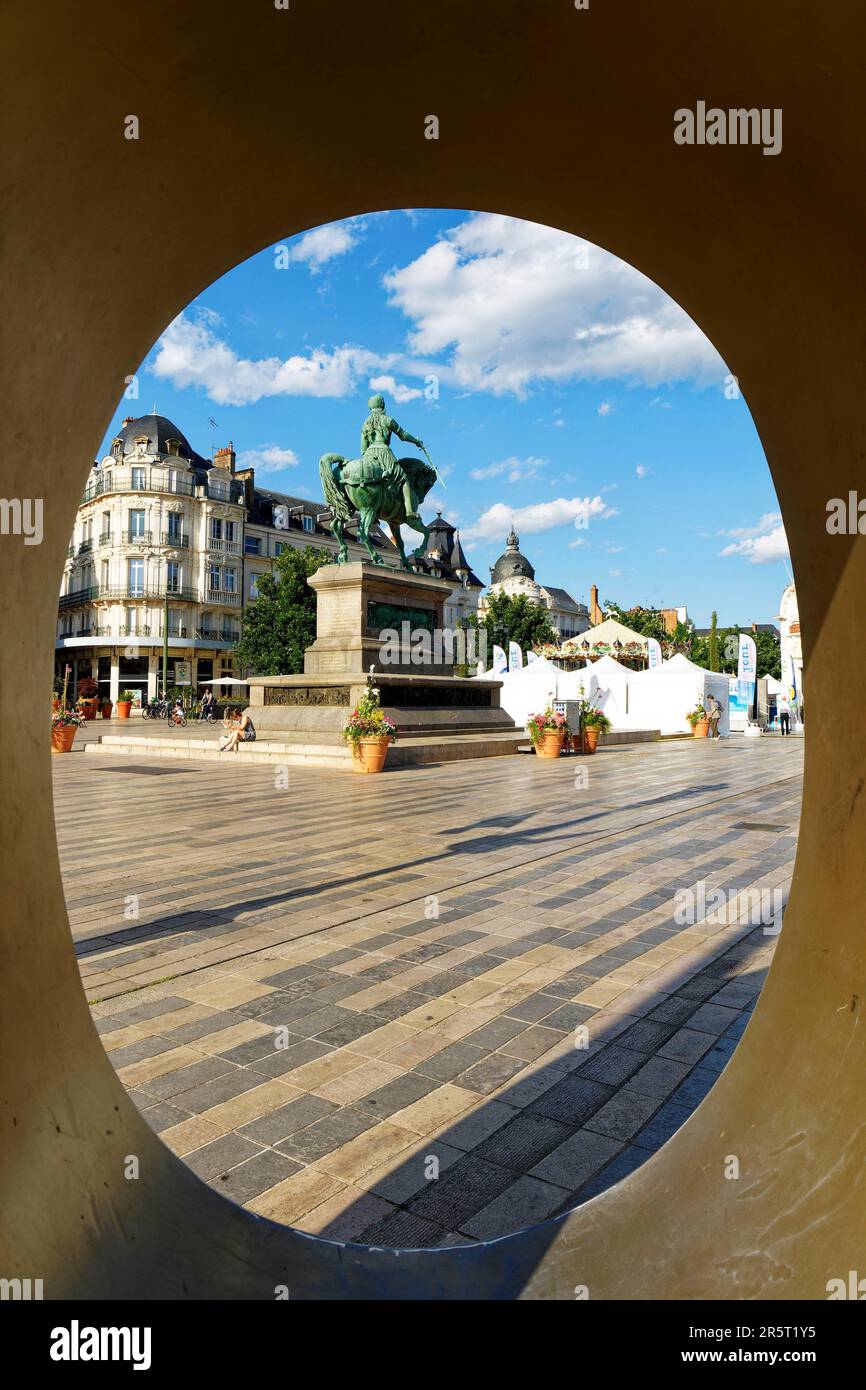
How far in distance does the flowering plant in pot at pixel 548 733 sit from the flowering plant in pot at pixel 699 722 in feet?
48.7

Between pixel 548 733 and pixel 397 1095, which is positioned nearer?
pixel 397 1095

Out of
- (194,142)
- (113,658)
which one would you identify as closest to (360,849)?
(194,142)

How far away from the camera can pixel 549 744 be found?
2117 centimetres

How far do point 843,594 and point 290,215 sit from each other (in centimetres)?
177

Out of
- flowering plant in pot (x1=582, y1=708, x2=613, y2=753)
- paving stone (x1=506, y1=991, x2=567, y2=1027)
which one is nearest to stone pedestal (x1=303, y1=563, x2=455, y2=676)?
flowering plant in pot (x1=582, y1=708, x2=613, y2=753)

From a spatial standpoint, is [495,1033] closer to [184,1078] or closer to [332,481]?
[184,1078]

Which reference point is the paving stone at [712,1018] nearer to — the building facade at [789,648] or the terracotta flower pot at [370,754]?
the terracotta flower pot at [370,754]

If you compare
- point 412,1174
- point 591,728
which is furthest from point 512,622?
point 412,1174

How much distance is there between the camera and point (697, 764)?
20.7 metres

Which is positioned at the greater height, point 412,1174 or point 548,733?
point 548,733

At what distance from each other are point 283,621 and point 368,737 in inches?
1405

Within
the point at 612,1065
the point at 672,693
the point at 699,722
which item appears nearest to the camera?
the point at 612,1065

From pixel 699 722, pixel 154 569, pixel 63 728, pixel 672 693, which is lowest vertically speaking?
pixel 699 722

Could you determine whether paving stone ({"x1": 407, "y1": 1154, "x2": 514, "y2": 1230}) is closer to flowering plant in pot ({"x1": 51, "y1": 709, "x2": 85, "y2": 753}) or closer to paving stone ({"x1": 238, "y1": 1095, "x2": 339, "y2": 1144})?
paving stone ({"x1": 238, "y1": 1095, "x2": 339, "y2": 1144})
